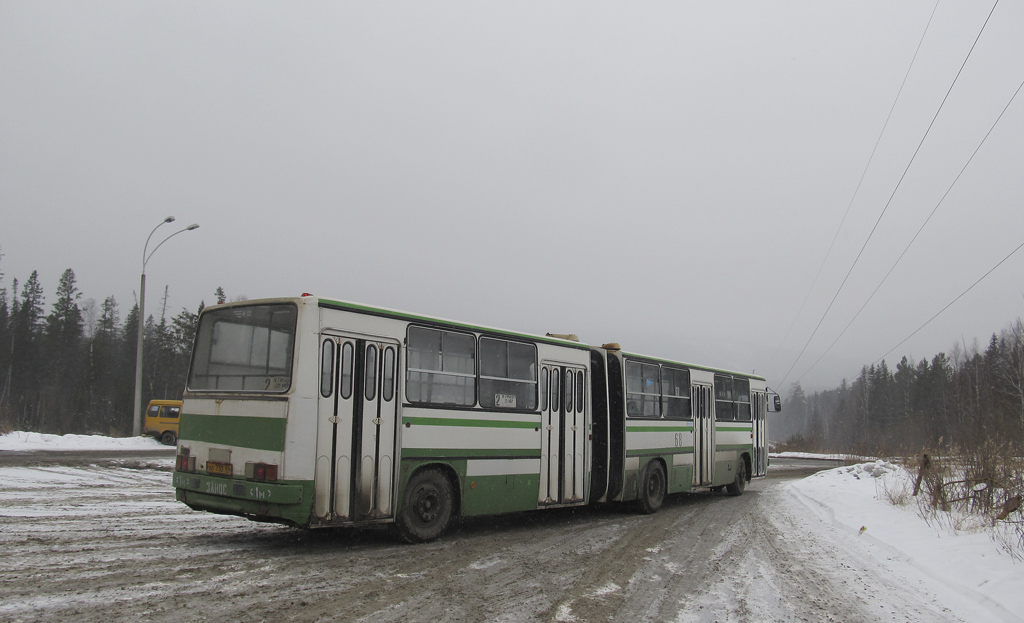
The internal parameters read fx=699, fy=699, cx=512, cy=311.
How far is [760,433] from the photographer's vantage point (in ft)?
69.3

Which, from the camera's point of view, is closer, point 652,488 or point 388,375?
point 388,375

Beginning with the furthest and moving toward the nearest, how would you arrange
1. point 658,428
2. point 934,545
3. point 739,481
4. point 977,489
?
1. point 739,481
2. point 658,428
3. point 977,489
4. point 934,545

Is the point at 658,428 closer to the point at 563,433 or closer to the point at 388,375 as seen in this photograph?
the point at 563,433

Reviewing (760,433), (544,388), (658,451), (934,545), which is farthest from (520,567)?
(760,433)

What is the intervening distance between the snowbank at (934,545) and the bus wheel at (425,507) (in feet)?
19.7

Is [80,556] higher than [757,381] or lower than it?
lower

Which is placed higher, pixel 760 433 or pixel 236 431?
pixel 236 431

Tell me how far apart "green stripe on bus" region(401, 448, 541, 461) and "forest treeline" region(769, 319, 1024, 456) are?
7772 millimetres

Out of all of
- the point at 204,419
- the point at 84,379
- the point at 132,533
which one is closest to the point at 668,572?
the point at 204,419

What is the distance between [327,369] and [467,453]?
268 centimetres

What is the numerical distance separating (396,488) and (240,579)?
2.52 meters

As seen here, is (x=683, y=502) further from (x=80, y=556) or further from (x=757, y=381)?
(x=80, y=556)

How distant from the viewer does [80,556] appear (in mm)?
7297

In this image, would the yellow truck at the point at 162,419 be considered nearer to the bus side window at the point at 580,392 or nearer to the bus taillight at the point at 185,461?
the bus side window at the point at 580,392
